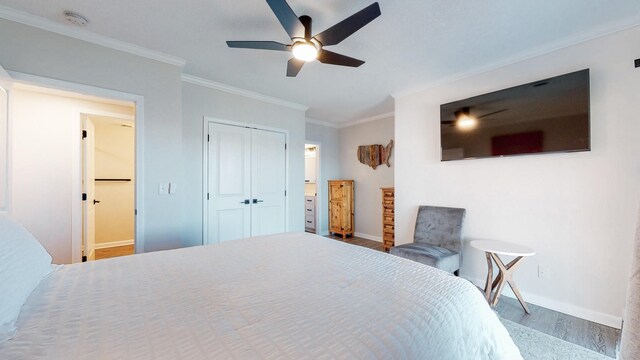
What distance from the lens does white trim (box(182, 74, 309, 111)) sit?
302 centimetres

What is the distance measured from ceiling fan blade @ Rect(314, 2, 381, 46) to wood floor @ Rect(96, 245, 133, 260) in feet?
14.4

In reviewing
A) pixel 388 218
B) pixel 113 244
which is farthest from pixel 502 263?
pixel 113 244

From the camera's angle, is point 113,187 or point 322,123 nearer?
point 113,187

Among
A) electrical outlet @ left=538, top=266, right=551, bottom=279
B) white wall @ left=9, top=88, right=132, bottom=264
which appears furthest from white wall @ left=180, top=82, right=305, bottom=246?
electrical outlet @ left=538, top=266, right=551, bottom=279

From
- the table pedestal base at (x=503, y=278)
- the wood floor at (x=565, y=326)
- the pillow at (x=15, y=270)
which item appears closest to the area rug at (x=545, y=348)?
the wood floor at (x=565, y=326)

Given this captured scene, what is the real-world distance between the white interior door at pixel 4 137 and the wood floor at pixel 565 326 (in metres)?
4.12

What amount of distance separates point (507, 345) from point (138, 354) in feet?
4.37

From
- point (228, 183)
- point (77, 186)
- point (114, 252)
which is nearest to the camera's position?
point (77, 186)

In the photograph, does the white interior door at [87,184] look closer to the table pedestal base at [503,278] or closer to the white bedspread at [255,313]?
the white bedspread at [255,313]

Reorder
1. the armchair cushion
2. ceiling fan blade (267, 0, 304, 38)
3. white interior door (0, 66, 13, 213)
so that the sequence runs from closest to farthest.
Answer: ceiling fan blade (267, 0, 304, 38)
white interior door (0, 66, 13, 213)
the armchair cushion

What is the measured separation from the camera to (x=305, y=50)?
1938mm

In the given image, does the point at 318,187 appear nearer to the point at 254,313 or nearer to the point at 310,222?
the point at 310,222

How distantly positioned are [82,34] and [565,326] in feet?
15.5

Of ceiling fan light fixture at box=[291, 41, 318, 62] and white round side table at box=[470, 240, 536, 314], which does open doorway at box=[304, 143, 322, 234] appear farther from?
white round side table at box=[470, 240, 536, 314]
